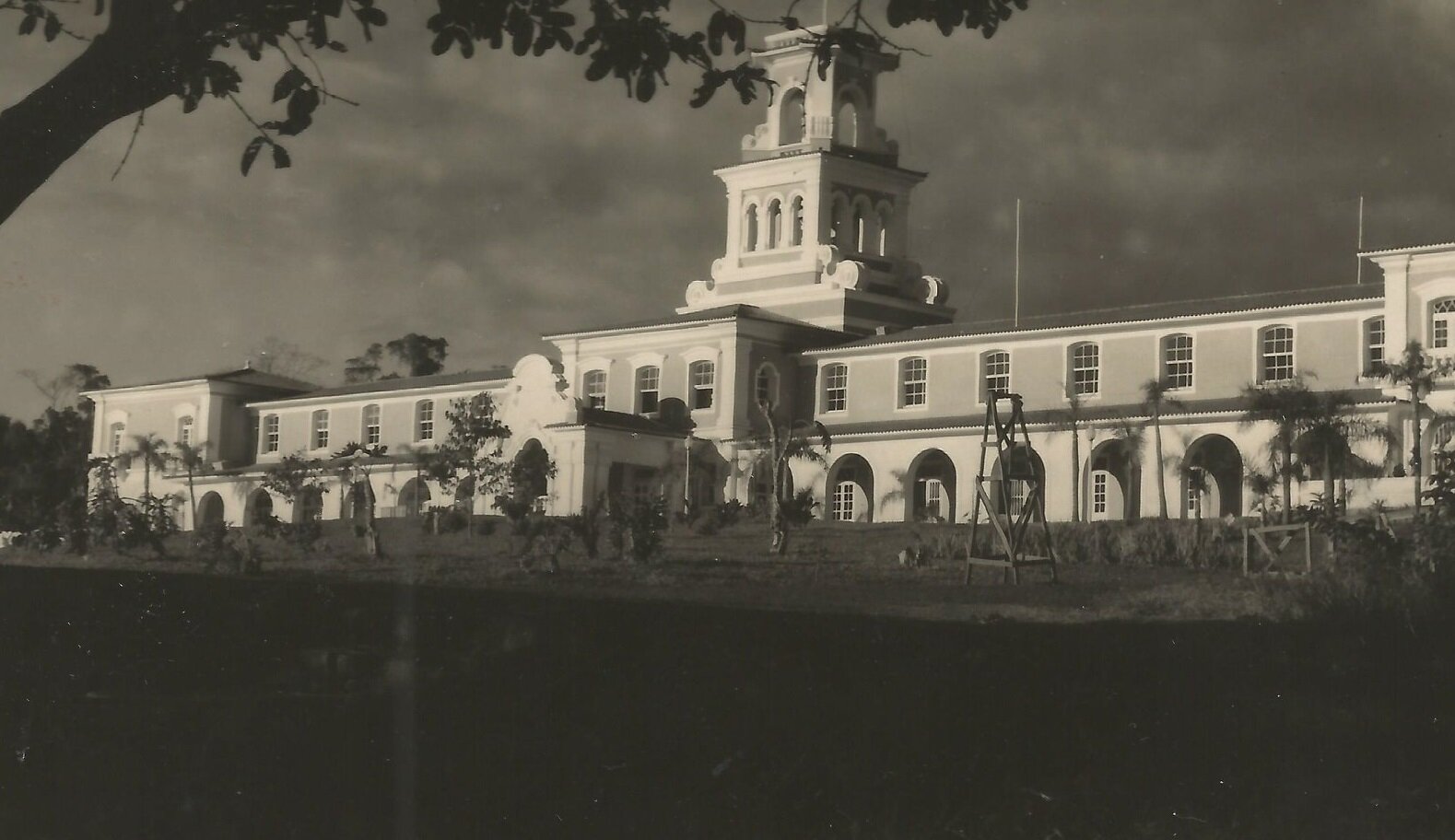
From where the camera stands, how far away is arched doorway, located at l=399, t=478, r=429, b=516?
4831cm

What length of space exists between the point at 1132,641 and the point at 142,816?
28.8 ft

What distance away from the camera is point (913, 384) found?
4778cm

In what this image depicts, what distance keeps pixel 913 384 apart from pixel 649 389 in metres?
7.17

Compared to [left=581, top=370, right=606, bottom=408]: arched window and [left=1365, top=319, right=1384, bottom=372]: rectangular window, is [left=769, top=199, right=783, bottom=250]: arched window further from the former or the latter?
[left=1365, top=319, right=1384, bottom=372]: rectangular window

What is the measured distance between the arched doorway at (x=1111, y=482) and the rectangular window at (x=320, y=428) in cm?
2580

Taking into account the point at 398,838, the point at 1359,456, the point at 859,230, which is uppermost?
the point at 859,230

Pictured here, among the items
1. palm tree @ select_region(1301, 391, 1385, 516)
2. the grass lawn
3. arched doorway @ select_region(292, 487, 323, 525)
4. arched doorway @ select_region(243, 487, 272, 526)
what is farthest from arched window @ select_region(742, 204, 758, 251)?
palm tree @ select_region(1301, 391, 1385, 516)

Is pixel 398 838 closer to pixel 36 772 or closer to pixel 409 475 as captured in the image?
pixel 36 772

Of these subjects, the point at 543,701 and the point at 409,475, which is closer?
the point at 543,701

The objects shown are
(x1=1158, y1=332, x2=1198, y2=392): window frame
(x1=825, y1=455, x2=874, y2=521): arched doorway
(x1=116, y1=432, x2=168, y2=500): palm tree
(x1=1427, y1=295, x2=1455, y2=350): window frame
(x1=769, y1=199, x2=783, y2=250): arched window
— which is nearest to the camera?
(x1=1427, y1=295, x2=1455, y2=350): window frame

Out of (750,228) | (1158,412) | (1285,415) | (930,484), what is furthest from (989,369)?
(750,228)

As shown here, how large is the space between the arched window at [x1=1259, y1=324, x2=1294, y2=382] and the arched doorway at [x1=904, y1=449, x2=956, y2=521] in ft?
Result: 25.3

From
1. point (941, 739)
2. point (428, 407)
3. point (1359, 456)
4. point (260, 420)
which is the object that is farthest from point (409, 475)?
point (941, 739)

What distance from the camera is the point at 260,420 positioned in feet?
199
